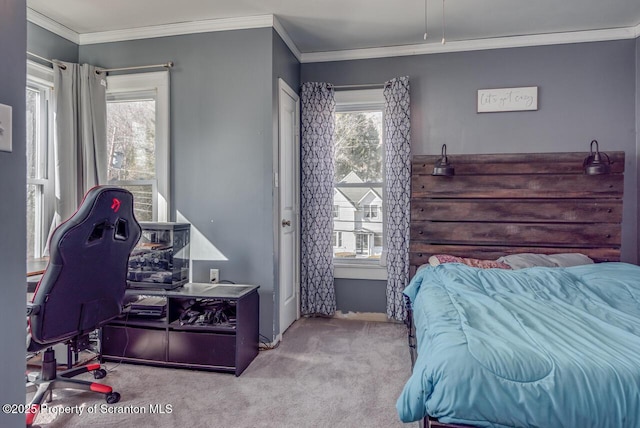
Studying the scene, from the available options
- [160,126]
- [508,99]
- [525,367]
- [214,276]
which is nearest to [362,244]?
[214,276]

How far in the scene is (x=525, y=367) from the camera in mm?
1293

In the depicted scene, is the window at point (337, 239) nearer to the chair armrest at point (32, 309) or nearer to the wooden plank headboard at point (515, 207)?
the wooden plank headboard at point (515, 207)

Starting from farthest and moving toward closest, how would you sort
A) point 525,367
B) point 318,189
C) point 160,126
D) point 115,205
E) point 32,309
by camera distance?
point 318,189 → point 160,126 → point 115,205 → point 32,309 → point 525,367

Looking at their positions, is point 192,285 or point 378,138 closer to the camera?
point 192,285

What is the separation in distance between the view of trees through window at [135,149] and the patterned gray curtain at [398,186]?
212 cm

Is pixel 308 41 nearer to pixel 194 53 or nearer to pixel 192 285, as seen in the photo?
pixel 194 53

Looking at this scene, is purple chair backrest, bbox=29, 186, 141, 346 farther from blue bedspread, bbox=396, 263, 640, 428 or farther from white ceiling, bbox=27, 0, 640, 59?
white ceiling, bbox=27, 0, 640, 59

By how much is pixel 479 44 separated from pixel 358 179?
1.64 meters

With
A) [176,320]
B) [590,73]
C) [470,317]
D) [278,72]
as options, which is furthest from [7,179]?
[590,73]

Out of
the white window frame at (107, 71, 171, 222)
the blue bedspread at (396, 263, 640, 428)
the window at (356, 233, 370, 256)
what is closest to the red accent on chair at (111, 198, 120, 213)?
the white window frame at (107, 71, 171, 222)

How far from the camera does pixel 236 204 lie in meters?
3.16

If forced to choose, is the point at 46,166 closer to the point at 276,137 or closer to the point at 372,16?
the point at 276,137

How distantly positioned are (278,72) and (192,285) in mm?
1856

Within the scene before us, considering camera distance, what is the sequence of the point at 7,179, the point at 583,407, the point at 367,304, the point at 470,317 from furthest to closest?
the point at 367,304 → the point at 470,317 → the point at 583,407 → the point at 7,179
